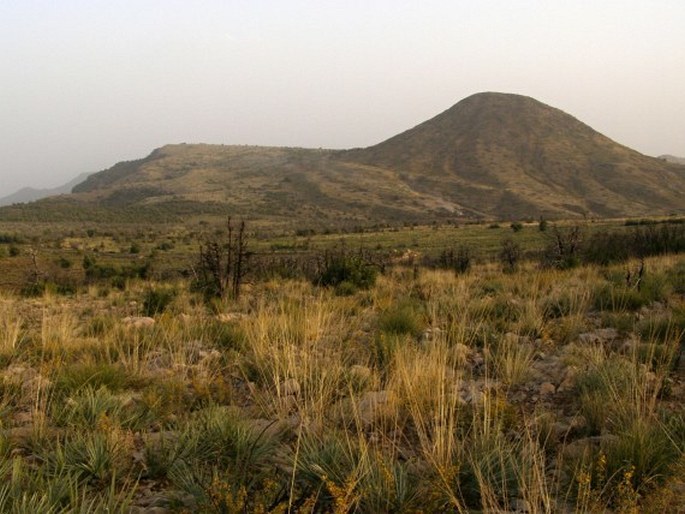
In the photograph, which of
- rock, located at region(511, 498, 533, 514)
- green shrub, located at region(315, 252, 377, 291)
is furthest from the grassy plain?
green shrub, located at region(315, 252, 377, 291)

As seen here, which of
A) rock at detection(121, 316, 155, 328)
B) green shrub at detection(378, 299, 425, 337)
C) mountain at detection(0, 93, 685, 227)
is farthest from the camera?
mountain at detection(0, 93, 685, 227)

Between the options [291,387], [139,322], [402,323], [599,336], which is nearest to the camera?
[291,387]

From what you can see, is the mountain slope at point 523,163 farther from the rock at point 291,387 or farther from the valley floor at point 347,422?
the rock at point 291,387

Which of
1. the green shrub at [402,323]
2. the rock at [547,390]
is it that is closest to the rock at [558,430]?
the rock at [547,390]

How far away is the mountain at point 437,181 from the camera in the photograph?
85.4m

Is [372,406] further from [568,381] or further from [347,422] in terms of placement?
[568,381]

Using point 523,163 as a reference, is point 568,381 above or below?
below

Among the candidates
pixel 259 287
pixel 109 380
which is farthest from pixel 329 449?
pixel 259 287

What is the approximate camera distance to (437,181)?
107625mm

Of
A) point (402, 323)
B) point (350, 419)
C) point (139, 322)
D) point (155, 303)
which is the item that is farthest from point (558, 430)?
point (155, 303)


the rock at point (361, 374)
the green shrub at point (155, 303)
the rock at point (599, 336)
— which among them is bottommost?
the green shrub at point (155, 303)

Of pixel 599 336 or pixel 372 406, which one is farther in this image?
pixel 599 336

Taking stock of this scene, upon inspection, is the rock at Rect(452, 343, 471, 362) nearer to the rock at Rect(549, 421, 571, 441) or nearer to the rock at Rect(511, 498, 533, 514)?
the rock at Rect(549, 421, 571, 441)

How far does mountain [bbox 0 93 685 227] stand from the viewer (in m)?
85.4
